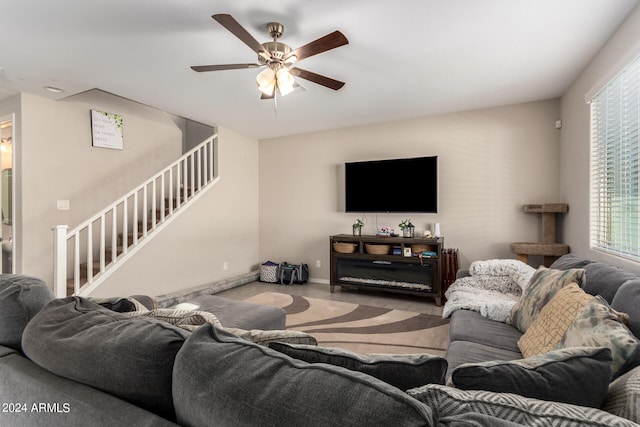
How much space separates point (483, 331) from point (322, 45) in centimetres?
201

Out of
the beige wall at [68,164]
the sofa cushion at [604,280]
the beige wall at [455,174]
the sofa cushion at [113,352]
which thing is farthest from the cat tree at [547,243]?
the beige wall at [68,164]

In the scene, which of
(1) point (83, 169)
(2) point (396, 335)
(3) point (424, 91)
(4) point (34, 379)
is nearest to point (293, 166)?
(3) point (424, 91)

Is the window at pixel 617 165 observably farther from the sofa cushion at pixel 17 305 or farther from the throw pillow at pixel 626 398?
the sofa cushion at pixel 17 305

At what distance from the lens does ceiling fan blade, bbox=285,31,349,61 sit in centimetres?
192

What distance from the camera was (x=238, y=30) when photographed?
1915 millimetres

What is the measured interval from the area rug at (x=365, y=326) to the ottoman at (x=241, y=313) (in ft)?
2.30

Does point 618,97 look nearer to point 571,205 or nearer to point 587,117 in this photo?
point 587,117

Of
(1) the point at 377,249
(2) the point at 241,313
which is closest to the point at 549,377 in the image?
(2) the point at 241,313

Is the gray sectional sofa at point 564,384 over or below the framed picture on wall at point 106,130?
below

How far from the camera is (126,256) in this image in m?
3.63

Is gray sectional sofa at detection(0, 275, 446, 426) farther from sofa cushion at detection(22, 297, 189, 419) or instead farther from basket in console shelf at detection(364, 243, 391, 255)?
basket in console shelf at detection(364, 243, 391, 255)

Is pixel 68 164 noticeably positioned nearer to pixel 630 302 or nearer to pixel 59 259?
pixel 59 259

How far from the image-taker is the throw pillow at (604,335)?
0.94m

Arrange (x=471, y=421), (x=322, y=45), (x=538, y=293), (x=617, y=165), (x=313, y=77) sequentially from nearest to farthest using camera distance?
(x=471, y=421) → (x=538, y=293) → (x=322, y=45) → (x=617, y=165) → (x=313, y=77)
